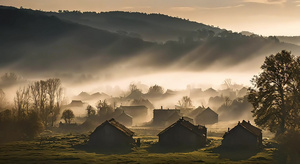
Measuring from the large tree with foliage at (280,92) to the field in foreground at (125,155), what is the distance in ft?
20.0

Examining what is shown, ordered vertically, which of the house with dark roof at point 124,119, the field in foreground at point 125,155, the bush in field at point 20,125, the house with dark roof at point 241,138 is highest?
the house with dark roof at point 124,119

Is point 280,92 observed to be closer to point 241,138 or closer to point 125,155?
point 241,138

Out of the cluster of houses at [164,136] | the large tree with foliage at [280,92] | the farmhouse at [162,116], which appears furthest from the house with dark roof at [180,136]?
the farmhouse at [162,116]

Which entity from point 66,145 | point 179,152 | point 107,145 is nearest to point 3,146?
point 66,145

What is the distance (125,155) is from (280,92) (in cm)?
3199

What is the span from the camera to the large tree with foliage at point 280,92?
83125 millimetres

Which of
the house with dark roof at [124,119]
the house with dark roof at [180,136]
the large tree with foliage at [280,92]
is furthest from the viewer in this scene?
the house with dark roof at [124,119]

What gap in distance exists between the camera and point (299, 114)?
3285 inches

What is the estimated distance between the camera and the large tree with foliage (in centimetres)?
8312

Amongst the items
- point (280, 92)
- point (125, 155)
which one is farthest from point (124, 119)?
point (280, 92)

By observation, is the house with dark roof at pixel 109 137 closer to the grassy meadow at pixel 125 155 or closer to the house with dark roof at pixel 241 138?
the grassy meadow at pixel 125 155

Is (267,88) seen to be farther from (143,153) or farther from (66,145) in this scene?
(66,145)

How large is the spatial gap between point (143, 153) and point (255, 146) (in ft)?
72.9

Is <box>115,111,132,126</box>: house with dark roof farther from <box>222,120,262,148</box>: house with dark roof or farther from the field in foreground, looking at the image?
<box>222,120,262,148</box>: house with dark roof
